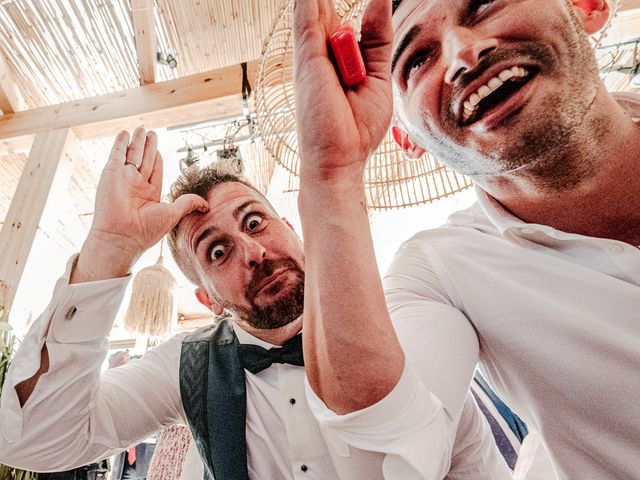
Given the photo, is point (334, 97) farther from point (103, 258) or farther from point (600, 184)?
point (103, 258)

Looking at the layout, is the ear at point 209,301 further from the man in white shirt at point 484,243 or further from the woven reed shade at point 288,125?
the man in white shirt at point 484,243

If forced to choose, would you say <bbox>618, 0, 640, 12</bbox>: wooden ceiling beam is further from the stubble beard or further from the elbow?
the elbow

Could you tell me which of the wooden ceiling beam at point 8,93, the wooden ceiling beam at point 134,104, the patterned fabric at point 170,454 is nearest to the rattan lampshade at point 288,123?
the wooden ceiling beam at point 134,104

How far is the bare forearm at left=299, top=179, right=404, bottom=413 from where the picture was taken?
0.45 meters

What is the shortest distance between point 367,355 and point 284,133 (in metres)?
0.85

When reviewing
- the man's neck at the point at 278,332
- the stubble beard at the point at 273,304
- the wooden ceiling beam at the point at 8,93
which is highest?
the wooden ceiling beam at the point at 8,93

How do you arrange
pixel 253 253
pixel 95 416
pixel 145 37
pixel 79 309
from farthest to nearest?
pixel 145 37
pixel 253 253
pixel 95 416
pixel 79 309

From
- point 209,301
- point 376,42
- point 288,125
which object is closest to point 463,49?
point 376,42

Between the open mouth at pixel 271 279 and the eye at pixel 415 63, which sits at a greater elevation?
the eye at pixel 415 63

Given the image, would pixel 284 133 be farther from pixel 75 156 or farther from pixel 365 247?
pixel 75 156

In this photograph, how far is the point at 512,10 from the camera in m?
0.73

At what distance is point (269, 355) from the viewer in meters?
1.12

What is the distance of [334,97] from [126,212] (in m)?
0.74

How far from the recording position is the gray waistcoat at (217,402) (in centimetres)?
98
